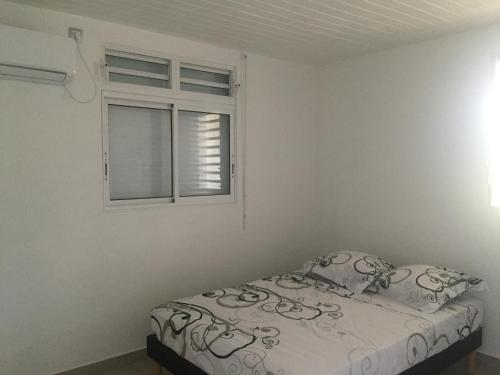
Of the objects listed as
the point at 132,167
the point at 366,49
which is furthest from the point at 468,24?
the point at 132,167

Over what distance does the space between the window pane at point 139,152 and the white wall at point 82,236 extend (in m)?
0.14

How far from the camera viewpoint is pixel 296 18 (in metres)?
2.90

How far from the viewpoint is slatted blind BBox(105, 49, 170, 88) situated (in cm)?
309

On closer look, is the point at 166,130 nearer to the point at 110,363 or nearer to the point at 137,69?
the point at 137,69

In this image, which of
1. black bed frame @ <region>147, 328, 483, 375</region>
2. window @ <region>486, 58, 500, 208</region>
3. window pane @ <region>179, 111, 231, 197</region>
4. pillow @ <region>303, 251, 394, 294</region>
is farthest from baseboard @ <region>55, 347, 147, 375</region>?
window @ <region>486, 58, 500, 208</region>

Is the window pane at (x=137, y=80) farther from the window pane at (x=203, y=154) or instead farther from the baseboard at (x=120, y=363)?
the baseboard at (x=120, y=363)

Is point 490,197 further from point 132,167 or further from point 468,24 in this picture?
point 132,167

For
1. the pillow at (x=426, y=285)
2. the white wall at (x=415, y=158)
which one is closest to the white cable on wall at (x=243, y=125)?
the white wall at (x=415, y=158)

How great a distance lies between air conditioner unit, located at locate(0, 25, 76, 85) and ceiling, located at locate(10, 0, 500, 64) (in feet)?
0.96

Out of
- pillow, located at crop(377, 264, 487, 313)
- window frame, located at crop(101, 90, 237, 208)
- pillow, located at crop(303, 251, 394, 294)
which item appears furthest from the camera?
pillow, located at crop(303, 251, 394, 294)

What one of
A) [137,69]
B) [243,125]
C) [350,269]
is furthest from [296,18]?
[350,269]

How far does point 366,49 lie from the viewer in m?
3.69

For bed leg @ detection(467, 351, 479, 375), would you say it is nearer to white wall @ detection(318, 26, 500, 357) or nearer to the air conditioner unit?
white wall @ detection(318, 26, 500, 357)

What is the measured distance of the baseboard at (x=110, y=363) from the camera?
9.68 ft
